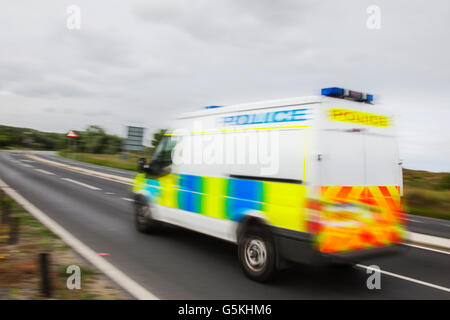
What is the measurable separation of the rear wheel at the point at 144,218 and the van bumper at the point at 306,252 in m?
3.59

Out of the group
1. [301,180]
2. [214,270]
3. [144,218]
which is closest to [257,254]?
[214,270]

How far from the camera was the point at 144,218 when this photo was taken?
801 cm

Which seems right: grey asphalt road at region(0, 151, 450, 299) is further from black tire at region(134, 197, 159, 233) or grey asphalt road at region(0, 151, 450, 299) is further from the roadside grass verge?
the roadside grass verge

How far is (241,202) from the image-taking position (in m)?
5.48

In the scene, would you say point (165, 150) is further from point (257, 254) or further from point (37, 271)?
point (37, 271)

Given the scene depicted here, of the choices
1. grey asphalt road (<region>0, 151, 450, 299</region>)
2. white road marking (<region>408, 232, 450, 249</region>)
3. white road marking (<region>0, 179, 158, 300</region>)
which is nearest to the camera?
white road marking (<region>0, 179, 158, 300</region>)

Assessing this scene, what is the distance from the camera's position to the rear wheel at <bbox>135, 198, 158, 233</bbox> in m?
7.89

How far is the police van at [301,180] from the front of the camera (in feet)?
15.0

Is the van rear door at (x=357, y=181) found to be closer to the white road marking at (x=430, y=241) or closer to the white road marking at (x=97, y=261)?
the white road marking at (x=97, y=261)

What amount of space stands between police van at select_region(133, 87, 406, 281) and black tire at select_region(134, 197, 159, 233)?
1.87m

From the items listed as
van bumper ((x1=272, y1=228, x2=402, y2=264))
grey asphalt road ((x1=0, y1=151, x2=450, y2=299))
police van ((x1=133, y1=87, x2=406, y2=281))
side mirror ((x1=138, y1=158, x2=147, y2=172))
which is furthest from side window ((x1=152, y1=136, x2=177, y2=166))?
van bumper ((x1=272, y1=228, x2=402, y2=264))

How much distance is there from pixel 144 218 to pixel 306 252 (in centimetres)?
427

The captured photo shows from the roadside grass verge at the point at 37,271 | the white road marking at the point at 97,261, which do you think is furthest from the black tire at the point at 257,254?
the roadside grass verge at the point at 37,271
